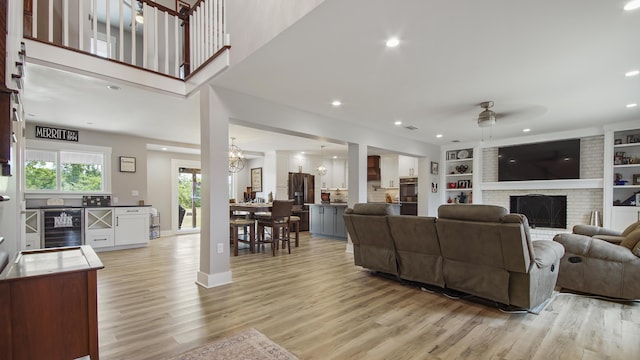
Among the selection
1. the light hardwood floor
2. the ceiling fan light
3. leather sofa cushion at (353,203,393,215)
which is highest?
the ceiling fan light

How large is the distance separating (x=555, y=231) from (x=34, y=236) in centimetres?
1031

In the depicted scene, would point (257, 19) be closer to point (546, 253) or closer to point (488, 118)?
point (488, 118)

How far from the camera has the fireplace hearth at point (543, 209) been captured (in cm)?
636

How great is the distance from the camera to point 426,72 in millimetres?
3283

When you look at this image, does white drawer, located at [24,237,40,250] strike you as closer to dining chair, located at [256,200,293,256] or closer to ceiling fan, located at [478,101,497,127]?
dining chair, located at [256,200,293,256]

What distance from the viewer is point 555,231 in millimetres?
6340

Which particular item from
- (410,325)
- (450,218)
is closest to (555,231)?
(450,218)

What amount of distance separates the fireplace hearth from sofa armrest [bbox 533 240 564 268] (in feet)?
13.3

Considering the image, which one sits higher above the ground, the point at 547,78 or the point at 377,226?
the point at 547,78

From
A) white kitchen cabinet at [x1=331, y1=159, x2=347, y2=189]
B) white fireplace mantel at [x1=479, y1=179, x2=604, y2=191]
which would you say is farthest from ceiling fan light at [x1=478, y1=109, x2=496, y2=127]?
white kitchen cabinet at [x1=331, y1=159, x2=347, y2=189]

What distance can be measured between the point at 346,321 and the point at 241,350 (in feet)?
3.09

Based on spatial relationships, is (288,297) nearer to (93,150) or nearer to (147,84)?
(147,84)

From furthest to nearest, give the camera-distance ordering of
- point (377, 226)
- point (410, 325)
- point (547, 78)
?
point (377, 226)
point (547, 78)
point (410, 325)

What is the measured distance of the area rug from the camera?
6.58 feet
